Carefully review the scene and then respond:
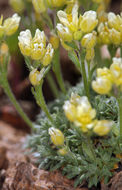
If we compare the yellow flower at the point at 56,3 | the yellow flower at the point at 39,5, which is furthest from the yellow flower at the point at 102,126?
the yellow flower at the point at 39,5

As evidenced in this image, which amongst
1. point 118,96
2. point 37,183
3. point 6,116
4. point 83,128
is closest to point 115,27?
point 118,96

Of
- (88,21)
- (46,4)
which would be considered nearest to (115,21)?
(88,21)

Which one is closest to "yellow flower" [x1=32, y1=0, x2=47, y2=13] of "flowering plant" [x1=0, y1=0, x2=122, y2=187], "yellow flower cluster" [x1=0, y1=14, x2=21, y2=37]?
"flowering plant" [x1=0, y1=0, x2=122, y2=187]

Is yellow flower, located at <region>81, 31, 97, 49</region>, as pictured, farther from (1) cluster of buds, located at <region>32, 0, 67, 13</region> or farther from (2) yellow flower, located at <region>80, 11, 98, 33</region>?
(1) cluster of buds, located at <region>32, 0, 67, 13</region>

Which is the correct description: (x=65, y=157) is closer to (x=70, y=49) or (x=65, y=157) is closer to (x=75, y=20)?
(x=70, y=49)

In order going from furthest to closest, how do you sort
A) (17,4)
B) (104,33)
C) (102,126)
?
(17,4) < (104,33) < (102,126)

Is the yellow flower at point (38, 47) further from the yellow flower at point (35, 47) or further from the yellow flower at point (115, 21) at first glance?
the yellow flower at point (115, 21)

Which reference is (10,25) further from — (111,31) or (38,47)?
(111,31)
